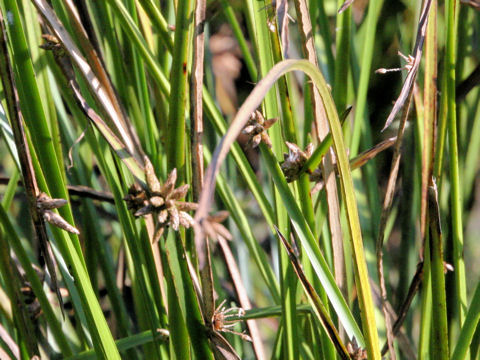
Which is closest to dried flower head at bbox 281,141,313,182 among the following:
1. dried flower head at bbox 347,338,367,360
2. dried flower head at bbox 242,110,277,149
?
dried flower head at bbox 242,110,277,149

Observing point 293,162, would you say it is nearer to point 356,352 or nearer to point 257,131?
point 257,131

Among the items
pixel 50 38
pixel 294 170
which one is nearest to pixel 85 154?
pixel 50 38

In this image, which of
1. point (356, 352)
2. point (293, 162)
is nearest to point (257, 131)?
point (293, 162)

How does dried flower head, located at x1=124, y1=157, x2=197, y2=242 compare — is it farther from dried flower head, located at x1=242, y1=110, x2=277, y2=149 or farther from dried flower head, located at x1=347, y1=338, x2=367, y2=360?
dried flower head, located at x1=347, y1=338, x2=367, y2=360

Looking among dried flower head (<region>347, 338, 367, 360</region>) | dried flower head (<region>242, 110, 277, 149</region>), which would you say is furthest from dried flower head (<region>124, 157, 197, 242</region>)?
dried flower head (<region>347, 338, 367, 360</region>)

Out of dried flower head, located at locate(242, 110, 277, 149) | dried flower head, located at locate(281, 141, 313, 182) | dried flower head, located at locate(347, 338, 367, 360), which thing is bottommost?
dried flower head, located at locate(347, 338, 367, 360)

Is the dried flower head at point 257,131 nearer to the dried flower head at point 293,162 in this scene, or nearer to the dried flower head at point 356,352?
the dried flower head at point 293,162

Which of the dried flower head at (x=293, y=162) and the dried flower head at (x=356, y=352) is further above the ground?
the dried flower head at (x=293, y=162)

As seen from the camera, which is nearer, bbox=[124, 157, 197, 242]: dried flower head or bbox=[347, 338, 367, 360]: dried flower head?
bbox=[124, 157, 197, 242]: dried flower head

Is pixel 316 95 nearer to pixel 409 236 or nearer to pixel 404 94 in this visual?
pixel 404 94

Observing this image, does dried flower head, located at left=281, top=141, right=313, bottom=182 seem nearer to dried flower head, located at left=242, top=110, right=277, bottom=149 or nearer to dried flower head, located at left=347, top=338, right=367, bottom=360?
dried flower head, located at left=242, top=110, right=277, bottom=149

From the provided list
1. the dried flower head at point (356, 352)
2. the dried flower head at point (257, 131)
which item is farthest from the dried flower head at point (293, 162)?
the dried flower head at point (356, 352)

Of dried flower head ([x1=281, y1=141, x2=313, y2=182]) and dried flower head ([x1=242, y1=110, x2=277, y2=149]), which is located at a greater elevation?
dried flower head ([x1=242, y1=110, x2=277, y2=149])

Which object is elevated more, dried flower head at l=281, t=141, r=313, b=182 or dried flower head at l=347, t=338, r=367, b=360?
dried flower head at l=281, t=141, r=313, b=182
